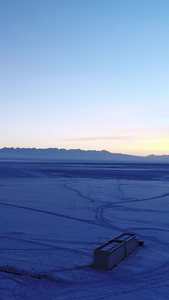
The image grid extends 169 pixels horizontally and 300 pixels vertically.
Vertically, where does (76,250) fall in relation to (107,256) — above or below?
below

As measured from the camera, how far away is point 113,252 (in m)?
7.13

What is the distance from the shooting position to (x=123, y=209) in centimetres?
1446

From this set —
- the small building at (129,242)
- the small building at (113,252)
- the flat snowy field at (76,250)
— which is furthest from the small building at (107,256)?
the small building at (129,242)

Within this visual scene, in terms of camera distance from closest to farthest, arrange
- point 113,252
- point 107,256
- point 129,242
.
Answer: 1. point 107,256
2. point 113,252
3. point 129,242

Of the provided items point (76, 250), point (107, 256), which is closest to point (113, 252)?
point (107, 256)

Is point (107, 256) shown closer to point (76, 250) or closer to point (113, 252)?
point (113, 252)

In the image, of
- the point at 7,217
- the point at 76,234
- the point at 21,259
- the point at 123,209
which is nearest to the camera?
the point at 21,259

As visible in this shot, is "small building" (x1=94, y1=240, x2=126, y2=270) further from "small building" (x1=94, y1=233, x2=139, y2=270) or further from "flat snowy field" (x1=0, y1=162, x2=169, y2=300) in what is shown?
"flat snowy field" (x1=0, y1=162, x2=169, y2=300)

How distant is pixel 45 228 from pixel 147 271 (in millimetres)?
4716

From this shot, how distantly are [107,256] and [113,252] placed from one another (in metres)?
0.29

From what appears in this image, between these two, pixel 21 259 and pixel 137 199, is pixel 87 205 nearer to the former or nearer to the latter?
pixel 137 199

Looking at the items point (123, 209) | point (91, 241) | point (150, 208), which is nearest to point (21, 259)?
point (91, 241)

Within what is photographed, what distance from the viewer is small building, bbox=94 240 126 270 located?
691cm

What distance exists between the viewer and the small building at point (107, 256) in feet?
22.7
